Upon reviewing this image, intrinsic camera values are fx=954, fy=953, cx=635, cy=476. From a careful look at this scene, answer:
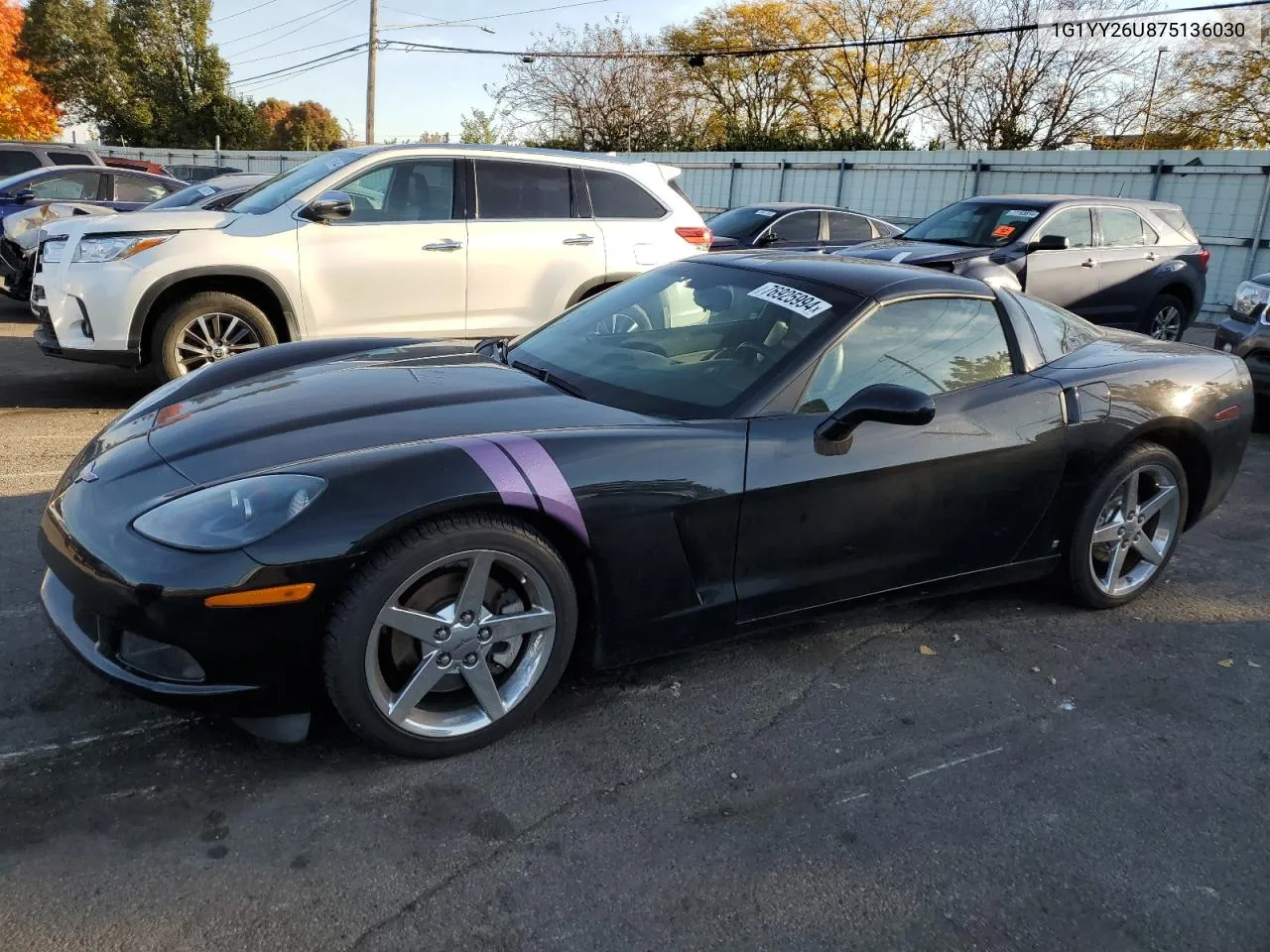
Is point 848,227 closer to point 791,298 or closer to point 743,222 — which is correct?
point 743,222

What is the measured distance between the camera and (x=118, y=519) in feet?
8.11

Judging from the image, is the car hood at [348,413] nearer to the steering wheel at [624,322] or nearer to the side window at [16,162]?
the steering wheel at [624,322]

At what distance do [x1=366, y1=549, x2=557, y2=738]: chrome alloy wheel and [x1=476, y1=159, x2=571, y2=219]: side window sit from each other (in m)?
4.87

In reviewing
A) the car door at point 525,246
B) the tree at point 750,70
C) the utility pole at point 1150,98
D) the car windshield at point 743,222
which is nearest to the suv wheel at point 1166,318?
the car windshield at point 743,222

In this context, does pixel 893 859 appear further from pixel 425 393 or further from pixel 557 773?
pixel 425 393

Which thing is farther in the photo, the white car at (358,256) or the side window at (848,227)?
the side window at (848,227)

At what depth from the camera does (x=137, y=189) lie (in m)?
12.2

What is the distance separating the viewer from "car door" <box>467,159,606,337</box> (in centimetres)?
690

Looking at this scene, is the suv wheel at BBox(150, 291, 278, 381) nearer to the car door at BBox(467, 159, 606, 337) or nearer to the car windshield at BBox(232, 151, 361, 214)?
the car windshield at BBox(232, 151, 361, 214)

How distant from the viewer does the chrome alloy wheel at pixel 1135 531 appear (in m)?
3.89

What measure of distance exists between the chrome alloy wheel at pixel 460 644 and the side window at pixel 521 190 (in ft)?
16.0

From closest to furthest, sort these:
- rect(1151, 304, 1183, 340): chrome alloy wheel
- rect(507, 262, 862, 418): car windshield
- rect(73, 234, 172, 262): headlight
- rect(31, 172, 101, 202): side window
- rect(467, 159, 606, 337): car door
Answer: rect(507, 262, 862, 418): car windshield → rect(73, 234, 172, 262): headlight → rect(467, 159, 606, 337): car door → rect(1151, 304, 1183, 340): chrome alloy wheel → rect(31, 172, 101, 202): side window

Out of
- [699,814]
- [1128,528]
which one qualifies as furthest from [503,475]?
[1128,528]

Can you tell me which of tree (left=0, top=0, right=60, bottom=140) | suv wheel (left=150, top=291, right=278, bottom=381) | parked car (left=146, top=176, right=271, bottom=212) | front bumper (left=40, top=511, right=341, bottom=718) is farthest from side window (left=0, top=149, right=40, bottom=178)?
tree (left=0, top=0, right=60, bottom=140)
